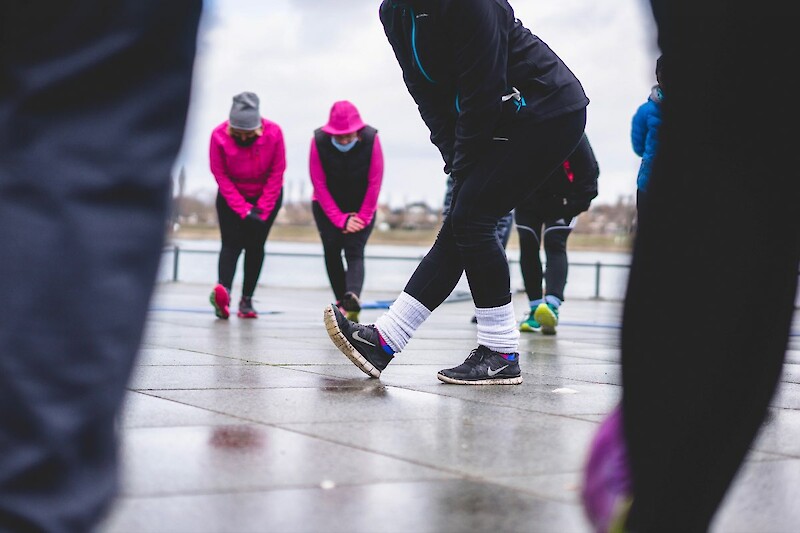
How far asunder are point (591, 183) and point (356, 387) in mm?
4242

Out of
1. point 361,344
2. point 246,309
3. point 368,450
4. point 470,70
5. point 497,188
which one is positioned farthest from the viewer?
point 246,309

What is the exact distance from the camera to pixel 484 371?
4320 mm

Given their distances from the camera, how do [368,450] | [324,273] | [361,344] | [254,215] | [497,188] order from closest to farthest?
1. [368,450]
2. [497,188]
3. [361,344]
4. [254,215]
5. [324,273]

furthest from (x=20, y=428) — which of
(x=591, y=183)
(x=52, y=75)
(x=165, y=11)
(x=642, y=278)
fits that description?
(x=591, y=183)

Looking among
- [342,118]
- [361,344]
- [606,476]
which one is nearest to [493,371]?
[361,344]

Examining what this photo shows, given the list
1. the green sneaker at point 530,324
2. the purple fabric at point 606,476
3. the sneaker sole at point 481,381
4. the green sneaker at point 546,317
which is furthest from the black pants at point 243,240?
the purple fabric at point 606,476

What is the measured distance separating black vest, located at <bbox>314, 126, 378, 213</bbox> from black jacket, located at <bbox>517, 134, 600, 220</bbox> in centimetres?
160

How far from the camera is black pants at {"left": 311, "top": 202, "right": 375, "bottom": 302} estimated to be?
8961 millimetres

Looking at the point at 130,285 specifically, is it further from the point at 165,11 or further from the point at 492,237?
the point at 492,237

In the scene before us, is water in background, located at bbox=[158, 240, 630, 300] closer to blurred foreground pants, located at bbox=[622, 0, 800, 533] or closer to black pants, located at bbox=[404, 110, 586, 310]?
black pants, located at bbox=[404, 110, 586, 310]

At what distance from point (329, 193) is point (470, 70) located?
5179mm

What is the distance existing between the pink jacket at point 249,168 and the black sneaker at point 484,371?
16.3 feet

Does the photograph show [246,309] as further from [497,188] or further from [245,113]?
[497,188]

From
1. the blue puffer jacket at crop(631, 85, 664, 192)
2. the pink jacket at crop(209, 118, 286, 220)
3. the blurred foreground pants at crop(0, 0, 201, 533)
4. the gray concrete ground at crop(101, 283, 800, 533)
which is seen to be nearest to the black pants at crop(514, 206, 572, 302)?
the blue puffer jacket at crop(631, 85, 664, 192)
